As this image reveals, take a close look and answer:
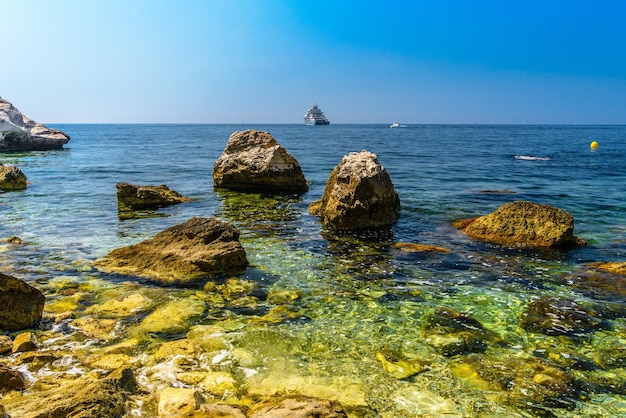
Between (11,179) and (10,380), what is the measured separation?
798 inches

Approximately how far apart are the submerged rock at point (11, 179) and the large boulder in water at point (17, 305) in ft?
58.0

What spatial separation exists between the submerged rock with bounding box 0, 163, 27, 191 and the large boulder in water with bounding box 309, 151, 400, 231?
16.4 m

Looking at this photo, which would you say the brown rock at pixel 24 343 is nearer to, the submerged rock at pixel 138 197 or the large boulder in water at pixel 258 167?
the submerged rock at pixel 138 197

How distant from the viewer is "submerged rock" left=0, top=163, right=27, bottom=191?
20.9 meters

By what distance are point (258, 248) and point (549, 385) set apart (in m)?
7.62

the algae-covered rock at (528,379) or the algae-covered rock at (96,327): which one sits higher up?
the algae-covered rock at (96,327)

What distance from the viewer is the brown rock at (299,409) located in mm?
4137

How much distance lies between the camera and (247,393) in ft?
16.4

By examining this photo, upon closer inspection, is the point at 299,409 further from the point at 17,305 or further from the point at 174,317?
the point at 17,305

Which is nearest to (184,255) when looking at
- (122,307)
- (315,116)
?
(122,307)

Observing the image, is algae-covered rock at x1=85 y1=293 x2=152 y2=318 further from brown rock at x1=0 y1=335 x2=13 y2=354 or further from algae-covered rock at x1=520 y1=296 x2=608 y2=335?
algae-covered rock at x1=520 y1=296 x2=608 y2=335

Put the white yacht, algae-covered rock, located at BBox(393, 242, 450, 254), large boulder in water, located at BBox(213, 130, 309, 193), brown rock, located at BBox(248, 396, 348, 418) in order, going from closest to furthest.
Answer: brown rock, located at BBox(248, 396, 348, 418), algae-covered rock, located at BBox(393, 242, 450, 254), large boulder in water, located at BBox(213, 130, 309, 193), the white yacht

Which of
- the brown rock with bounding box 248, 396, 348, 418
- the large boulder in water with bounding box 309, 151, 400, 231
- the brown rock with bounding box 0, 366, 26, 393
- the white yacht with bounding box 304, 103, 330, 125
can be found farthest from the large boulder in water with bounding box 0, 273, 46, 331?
the white yacht with bounding box 304, 103, 330, 125

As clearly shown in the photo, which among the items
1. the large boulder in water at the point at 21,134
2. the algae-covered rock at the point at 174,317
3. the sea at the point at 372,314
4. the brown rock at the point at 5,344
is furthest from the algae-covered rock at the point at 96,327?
the large boulder in water at the point at 21,134
